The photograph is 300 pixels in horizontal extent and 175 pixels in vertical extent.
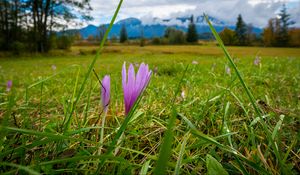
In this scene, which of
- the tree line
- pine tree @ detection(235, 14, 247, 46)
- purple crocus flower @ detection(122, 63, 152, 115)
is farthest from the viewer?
pine tree @ detection(235, 14, 247, 46)

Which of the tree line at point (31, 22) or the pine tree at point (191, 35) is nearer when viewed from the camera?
the tree line at point (31, 22)

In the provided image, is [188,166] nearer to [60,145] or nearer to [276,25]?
[60,145]

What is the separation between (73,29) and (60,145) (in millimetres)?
32834

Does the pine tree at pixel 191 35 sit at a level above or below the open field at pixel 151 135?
above

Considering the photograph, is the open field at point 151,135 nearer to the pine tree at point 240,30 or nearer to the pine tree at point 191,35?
the pine tree at point 240,30

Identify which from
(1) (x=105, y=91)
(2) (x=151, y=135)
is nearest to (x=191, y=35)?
Answer: (2) (x=151, y=135)

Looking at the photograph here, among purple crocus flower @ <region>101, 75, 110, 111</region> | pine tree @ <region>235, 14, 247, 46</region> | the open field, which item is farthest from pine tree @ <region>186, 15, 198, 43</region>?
purple crocus flower @ <region>101, 75, 110, 111</region>

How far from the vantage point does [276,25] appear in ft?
189

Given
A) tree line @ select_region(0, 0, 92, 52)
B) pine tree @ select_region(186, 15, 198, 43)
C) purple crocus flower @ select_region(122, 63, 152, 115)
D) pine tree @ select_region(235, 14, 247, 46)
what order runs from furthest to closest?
pine tree @ select_region(186, 15, 198, 43) < pine tree @ select_region(235, 14, 247, 46) < tree line @ select_region(0, 0, 92, 52) < purple crocus flower @ select_region(122, 63, 152, 115)

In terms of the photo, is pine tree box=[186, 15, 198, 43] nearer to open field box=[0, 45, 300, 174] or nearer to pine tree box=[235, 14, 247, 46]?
pine tree box=[235, 14, 247, 46]

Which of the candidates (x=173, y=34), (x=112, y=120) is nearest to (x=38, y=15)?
(x=112, y=120)

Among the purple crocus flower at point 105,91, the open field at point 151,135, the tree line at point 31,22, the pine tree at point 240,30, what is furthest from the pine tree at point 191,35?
the purple crocus flower at point 105,91

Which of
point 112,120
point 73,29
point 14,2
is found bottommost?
point 112,120

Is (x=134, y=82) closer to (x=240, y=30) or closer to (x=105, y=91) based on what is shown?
(x=105, y=91)
